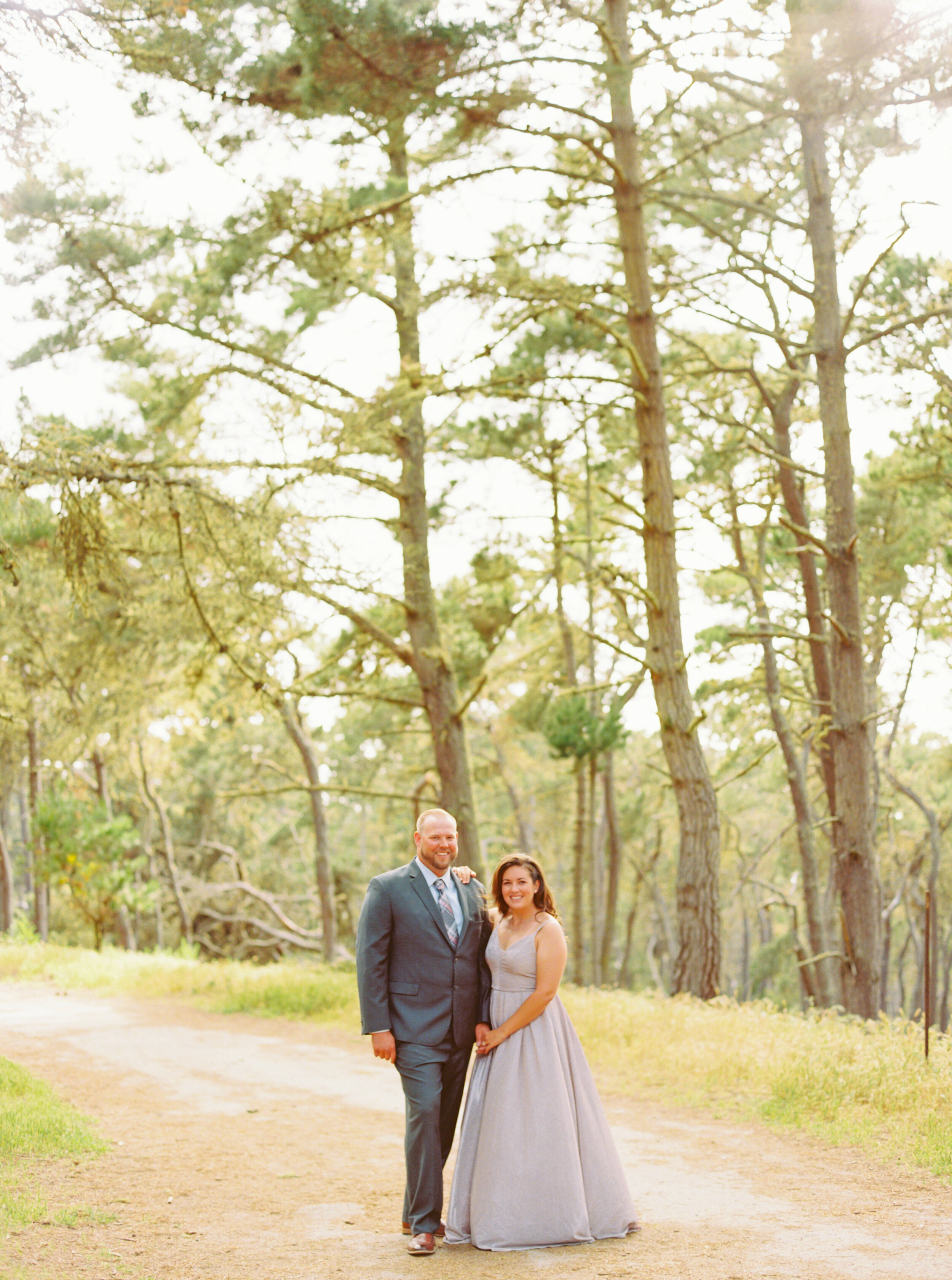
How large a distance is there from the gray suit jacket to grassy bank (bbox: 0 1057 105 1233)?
5.68ft

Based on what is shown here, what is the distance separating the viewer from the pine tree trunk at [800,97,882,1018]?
13.5 meters

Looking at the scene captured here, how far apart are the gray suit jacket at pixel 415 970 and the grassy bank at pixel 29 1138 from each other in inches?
68.1

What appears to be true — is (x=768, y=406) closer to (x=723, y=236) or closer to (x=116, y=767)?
(x=723, y=236)

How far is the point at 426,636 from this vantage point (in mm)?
15109

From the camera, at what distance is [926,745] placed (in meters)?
39.0

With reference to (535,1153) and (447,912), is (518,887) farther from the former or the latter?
(535,1153)

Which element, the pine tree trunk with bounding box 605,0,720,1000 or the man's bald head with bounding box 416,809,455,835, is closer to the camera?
the man's bald head with bounding box 416,809,455,835

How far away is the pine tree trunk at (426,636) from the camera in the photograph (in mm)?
14969

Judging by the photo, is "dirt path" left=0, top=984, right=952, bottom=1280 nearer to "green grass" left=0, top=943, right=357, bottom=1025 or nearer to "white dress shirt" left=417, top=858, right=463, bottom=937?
"white dress shirt" left=417, top=858, right=463, bottom=937

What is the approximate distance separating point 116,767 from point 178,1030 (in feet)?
54.3

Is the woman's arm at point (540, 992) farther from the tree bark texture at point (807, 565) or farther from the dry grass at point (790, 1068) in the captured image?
the tree bark texture at point (807, 565)

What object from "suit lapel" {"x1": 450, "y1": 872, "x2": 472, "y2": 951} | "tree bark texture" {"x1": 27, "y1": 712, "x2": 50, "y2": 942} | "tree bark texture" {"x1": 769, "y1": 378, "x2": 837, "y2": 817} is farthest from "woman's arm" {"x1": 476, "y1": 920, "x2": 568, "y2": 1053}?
"tree bark texture" {"x1": 27, "y1": 712, "x2": 50, "y2": 942}

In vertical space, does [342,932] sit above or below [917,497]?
below

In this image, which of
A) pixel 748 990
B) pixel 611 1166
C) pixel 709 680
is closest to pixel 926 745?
pixel 748 990
